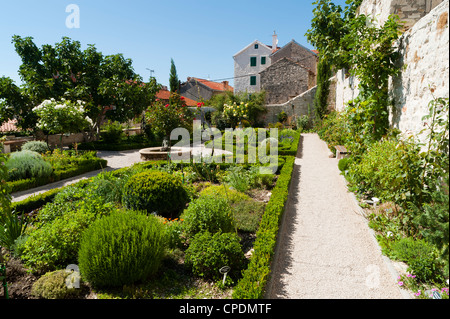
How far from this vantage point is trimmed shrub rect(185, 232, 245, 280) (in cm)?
359

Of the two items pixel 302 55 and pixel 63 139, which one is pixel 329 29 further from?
pixel 302 55

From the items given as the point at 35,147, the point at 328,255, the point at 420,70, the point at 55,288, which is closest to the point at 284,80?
the point at 35,147

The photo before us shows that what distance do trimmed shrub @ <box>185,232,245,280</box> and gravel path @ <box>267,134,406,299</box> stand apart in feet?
1.74

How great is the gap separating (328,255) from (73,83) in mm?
18372

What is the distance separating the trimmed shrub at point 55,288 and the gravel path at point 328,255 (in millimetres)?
2275

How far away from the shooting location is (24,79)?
1658 cm

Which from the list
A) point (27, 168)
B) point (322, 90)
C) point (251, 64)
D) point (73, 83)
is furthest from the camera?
point (251, 64)

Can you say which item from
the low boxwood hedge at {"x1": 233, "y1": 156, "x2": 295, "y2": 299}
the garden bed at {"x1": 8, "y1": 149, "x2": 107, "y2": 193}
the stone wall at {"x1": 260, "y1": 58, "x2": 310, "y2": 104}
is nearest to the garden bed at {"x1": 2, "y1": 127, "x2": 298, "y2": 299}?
the low boxwood hedge at {"x1": 233, "y1": 156, "x2": 295, "y2": 299}

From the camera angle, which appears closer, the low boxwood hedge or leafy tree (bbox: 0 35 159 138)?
the low boxwood hedge

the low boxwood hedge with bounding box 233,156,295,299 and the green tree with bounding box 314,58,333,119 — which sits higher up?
the green tree with bounding box 314,58,333,119

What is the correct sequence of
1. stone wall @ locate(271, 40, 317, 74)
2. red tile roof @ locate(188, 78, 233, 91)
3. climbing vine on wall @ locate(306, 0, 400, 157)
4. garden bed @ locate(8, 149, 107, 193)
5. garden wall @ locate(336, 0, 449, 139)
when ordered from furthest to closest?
red tile roof @ locate(188, 78, 233, 91) < stone wall @ locate(271, 40, 317, 74) < garden bed @ locate(8, 149, 107, 193) < climbing vine on wall @ locate(306, 0, 400, 157) < garden wall @ locate(336, 0, 449, 139)

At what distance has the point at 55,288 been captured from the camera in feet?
10.4

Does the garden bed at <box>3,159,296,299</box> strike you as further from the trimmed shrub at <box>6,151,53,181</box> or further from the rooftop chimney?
the rooftop chimney
